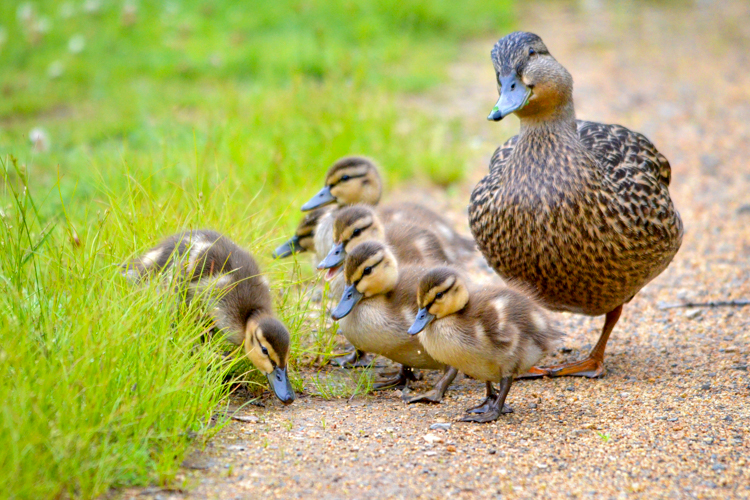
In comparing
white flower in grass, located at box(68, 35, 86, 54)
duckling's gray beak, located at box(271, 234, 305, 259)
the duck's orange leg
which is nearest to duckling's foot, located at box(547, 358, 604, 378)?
the duck's orange leg

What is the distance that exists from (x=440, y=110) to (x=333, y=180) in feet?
11.5

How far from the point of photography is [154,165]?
16.0 feet

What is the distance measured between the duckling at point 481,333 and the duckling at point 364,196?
126 cm

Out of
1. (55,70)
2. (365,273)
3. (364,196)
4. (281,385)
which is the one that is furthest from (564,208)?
(55,70)

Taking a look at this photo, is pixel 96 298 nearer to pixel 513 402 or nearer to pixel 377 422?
pixel 377 422

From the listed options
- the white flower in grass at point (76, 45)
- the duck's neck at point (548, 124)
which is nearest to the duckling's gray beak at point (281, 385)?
the duck's neck at point (548, 124)

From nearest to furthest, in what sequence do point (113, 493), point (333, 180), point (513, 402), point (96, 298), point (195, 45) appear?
1. point (113, 493)
2. point (96, 298)
3. point (513, 402)
4. point (333, 180)
5. point (195, 45)

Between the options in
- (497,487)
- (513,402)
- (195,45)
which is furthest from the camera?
(195,45)

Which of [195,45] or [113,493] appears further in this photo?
[195,45]

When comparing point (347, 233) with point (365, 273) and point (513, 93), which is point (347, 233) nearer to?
point (365, 273)

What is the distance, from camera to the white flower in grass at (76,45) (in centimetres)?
873

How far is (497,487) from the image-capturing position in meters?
2.56

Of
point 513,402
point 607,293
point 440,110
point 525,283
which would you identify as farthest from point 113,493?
point 440,110

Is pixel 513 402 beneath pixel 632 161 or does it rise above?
beneath
